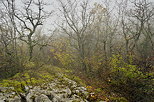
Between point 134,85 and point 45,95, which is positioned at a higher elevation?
point 45,95

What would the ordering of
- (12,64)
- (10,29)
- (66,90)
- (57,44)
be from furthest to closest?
(57,44) < (10,29) < (12,64) < (66,90)

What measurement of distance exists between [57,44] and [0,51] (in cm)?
569

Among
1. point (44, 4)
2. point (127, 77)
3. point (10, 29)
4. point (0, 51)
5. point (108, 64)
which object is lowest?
point (127, 77)

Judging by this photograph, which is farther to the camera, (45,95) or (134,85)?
(134,85)

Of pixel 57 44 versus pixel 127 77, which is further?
pixel 57 44

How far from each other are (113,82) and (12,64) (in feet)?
21.0

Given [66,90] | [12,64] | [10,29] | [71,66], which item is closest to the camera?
[66,90]

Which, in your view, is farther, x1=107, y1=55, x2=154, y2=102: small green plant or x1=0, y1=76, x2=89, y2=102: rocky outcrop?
x1=107, y1=55, x2=154, y2=102: small green plant

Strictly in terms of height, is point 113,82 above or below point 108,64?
below

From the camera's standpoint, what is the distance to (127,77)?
6086 millimetres

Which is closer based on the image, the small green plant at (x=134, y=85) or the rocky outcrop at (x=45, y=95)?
the rocky outcrop at (x=45, y=95)

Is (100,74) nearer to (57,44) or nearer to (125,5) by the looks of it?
(57,44)

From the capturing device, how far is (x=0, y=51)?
24.7 feet

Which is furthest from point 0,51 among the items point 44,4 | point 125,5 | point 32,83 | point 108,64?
point 125,5
